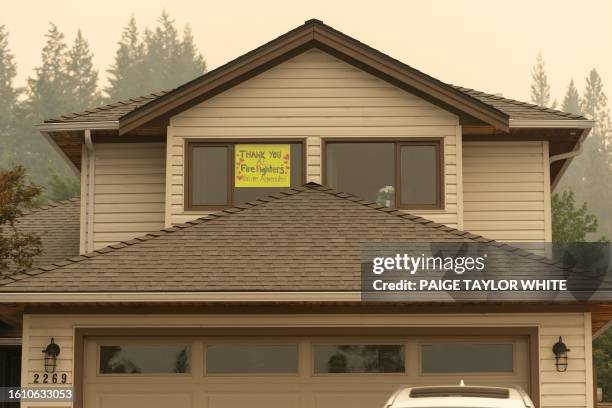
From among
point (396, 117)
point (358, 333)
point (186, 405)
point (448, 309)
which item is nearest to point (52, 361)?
point (186, 405)

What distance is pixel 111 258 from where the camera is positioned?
1844cm

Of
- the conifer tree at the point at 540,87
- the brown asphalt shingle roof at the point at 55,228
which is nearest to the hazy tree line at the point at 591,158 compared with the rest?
the conifer tree at the point at 540,87

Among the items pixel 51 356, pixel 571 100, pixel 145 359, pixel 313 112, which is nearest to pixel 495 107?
pixel 313 112

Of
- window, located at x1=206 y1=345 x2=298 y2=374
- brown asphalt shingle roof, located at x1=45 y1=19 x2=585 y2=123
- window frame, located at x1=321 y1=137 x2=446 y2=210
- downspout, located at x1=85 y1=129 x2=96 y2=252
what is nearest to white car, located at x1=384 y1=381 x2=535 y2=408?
window, located at x1=206 y1=345 x2=298 y2=374

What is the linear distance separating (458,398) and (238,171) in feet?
38.8

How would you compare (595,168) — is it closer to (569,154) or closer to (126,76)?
(126,76)

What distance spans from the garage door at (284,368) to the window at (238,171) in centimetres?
374

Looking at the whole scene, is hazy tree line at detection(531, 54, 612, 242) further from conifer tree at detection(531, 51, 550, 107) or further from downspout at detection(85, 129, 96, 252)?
A: downspout at detection(85, 129, 96, 252)

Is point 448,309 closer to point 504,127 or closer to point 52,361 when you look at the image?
point 504,127

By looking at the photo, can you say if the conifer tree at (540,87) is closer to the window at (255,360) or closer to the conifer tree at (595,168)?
the conifer tree at (595,168)

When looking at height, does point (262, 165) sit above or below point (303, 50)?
below

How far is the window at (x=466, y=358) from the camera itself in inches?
714

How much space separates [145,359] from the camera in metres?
18.2

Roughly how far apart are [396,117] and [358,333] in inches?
198
